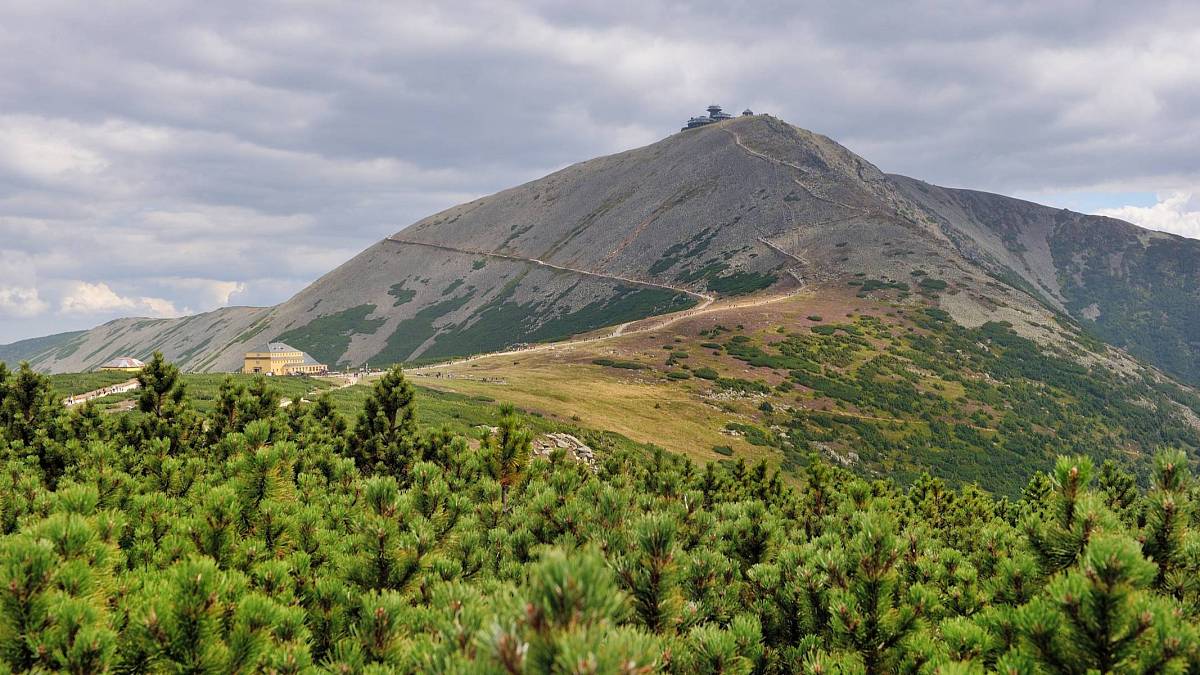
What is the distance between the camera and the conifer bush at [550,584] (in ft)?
11.0

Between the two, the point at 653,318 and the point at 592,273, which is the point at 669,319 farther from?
the point at 592,273

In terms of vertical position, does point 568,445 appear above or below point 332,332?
below

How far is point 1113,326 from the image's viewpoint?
184625 millimetres

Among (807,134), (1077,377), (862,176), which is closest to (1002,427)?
(1077,377)

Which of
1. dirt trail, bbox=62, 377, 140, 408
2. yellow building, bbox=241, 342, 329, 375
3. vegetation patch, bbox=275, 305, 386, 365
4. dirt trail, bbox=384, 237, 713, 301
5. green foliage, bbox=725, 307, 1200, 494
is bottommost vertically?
green foliage, bbox=725, 307, 1200, 494

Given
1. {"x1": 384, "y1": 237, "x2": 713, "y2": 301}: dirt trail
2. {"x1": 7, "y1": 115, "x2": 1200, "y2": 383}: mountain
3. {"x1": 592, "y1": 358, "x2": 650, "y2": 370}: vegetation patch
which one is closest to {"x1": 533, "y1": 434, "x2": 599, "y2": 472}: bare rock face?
{"x1": 592, "y1": 358, "x2": 650, "y2": 370}: vegetation patch

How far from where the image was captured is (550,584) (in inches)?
83.5

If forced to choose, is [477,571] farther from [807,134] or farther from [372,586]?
[807,134]

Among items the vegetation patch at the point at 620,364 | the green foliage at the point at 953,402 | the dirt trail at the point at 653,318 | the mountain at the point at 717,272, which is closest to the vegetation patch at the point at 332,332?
the mountain at the point at 717,272

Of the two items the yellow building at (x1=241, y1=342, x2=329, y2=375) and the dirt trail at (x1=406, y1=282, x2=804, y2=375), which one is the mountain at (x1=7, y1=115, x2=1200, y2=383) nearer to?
the dirt trail at (x1=406, y1=282, x2=804, y2=375)

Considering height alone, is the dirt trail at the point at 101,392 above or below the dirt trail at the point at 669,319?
below

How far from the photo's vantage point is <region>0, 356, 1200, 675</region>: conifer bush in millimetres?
3346

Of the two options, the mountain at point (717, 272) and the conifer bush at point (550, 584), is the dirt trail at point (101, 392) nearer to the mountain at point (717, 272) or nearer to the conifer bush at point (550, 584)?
the conifer bush at point (550, 584)

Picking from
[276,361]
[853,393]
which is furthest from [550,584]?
[276,361]
